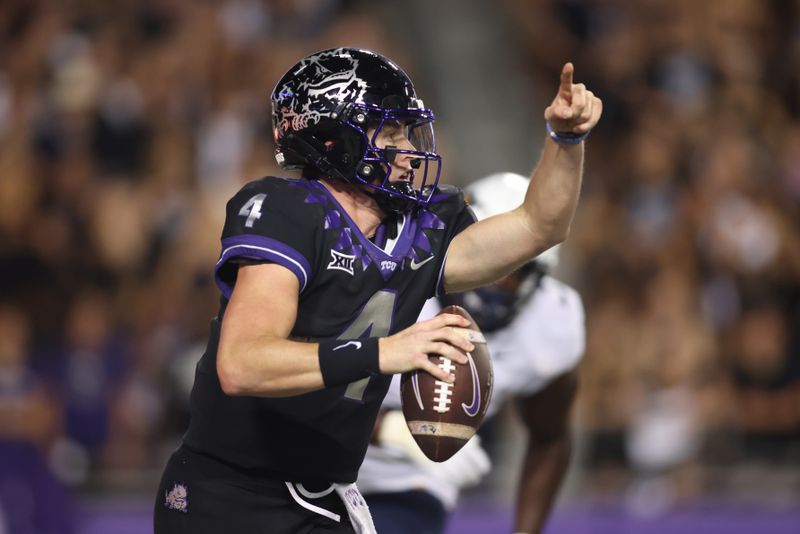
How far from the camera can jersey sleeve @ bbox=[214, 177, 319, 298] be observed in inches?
105

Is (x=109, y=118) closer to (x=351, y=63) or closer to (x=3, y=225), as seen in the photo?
(x=3, y=225)

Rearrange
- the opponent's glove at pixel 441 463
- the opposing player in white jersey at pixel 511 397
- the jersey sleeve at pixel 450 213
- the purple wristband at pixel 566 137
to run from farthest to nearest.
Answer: the opposing player in white jersey at pixel 511 397 → the opponent's glove at pixel 441 463 → the jersey sleeve at pixel 450 213 → the purple wristband at pixel 566 137

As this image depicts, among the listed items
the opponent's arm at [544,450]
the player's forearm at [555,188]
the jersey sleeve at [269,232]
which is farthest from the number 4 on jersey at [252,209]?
the opponent's arm at [544,450]

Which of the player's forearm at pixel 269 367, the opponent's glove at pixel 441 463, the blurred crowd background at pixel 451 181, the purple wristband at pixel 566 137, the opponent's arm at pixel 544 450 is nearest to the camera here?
the player's forearm at pixel 269 367

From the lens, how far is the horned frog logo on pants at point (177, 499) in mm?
2904

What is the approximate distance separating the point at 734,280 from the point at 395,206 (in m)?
5.34

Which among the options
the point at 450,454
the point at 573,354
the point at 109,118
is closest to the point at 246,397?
the point at 450,454

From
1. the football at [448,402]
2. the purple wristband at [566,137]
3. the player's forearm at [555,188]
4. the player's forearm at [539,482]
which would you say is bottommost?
the player's forearm at [539,482]

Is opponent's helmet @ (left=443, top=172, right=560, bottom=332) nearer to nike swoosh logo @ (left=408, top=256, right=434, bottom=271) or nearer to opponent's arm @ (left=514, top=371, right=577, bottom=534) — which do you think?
opponent's arm @ (left=514, top=371, right=577, bottom=534)

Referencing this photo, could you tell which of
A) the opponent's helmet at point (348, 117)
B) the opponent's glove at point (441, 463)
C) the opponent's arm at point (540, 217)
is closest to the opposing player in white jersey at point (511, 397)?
the opponent's glove at point (441, 463)

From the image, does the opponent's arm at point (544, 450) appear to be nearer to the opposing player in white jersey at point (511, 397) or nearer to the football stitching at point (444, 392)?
the opposing player in white jersey at point (511, 397)

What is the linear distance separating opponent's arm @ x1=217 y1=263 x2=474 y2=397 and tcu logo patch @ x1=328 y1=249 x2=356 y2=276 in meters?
0.18

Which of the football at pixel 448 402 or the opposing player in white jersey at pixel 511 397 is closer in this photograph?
the football at pixel 448 402

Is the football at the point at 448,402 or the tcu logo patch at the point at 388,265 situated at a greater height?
the tcu logo patch at the point at 388,265
